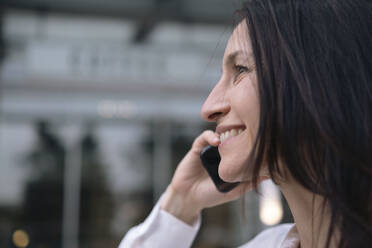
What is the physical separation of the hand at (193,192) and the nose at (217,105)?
0.31 metres

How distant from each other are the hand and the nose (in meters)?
0.31

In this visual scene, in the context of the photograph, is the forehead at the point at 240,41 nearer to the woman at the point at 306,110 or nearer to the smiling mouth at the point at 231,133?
the woman at the point at 306,110

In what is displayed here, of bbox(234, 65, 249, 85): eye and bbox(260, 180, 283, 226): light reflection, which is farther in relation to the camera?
bbox(260, 180, 283, 226): light reflection

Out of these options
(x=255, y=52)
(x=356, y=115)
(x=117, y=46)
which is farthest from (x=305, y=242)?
(x=117, y=46)

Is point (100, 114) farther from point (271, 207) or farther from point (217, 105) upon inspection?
point (217, 105)

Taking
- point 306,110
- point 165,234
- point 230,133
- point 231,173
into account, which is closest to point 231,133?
point 230,133

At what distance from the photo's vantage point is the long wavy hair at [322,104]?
885 mm

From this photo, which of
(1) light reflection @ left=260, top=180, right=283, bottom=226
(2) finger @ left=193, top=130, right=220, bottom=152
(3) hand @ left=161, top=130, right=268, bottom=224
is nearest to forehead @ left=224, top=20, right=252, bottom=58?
(2) finger @ left=193, top=130, right=220, bottom=152

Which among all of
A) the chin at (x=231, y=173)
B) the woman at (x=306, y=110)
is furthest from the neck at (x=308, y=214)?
the chin at (x=231, y=173)

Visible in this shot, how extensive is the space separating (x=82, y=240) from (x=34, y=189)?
46.3 inches

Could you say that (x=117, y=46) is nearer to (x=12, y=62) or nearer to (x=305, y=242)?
(x=12, y=62)

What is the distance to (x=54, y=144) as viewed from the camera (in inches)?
284

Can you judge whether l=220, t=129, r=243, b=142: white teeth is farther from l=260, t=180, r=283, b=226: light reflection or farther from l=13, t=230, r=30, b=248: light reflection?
l=13, t=230, r=30, b=248: light reflection

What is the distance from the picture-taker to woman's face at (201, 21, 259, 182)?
3.32 ft
